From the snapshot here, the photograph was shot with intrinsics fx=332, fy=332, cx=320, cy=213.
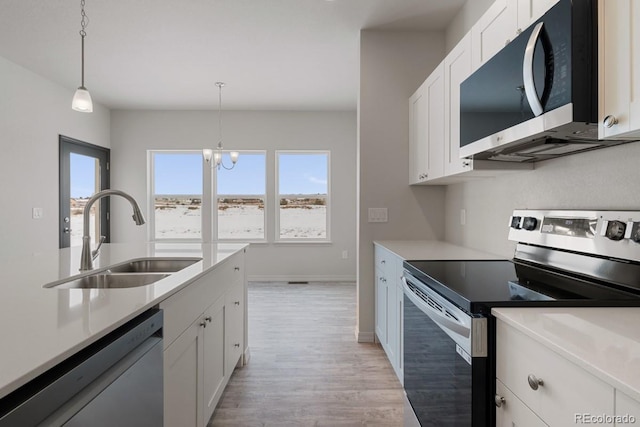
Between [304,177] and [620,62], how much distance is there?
4743 mm

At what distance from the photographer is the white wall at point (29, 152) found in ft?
11.6

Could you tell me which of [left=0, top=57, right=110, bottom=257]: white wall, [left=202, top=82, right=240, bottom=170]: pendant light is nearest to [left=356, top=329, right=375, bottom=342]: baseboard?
[left=202, top=82, right=240, bottom=170]: pendant light

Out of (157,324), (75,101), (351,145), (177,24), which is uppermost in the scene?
(177,24)

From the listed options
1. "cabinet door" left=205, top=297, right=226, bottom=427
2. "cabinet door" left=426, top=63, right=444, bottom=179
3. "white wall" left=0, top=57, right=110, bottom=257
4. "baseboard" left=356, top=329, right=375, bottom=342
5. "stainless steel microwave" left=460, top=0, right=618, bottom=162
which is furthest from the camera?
"white wall" left=0, top=57, right=110, bottom=257

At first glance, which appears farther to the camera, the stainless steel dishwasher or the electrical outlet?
the electrical outlet

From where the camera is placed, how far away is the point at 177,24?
9.50ft

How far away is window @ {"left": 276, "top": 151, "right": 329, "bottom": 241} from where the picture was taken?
18.2 ft

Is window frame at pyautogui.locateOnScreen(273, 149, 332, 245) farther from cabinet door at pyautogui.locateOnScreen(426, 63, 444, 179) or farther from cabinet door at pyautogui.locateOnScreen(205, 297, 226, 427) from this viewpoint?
cabinet door at pyautogui.locateOnScreen(205, 297, 226, 427)

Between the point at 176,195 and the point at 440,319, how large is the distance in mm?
5194

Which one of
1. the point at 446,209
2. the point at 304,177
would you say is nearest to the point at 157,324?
the point at 446,209

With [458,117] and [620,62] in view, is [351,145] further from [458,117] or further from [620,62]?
[620,62]

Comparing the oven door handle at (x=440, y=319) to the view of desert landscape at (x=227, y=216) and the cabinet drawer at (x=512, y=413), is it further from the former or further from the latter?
the view of desert landscape at (x=227, y=216)

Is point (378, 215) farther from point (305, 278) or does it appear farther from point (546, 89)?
point (305, 278)

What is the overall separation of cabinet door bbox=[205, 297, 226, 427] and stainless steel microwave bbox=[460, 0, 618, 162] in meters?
1.55
